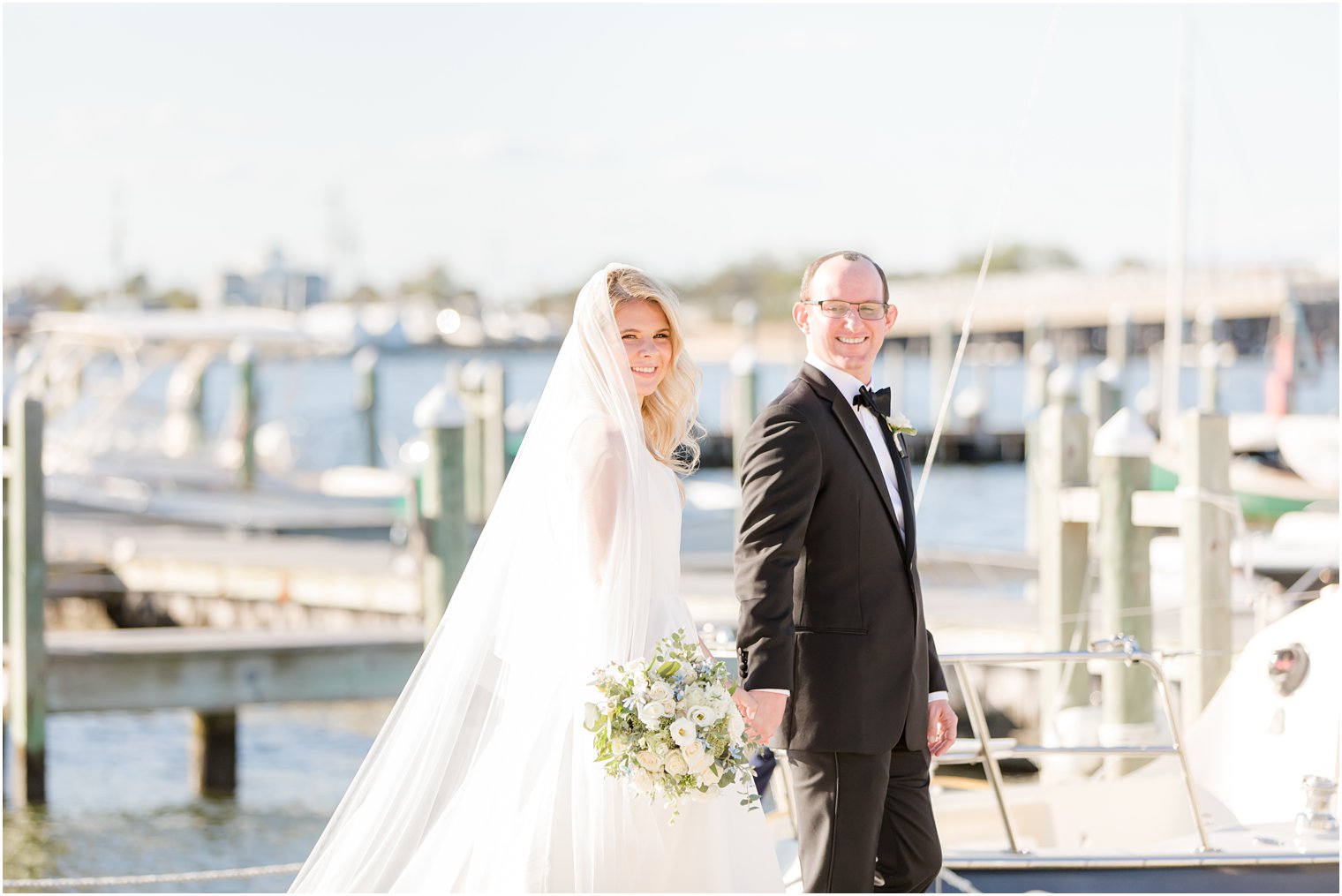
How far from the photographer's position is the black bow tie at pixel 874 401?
3.52 metres

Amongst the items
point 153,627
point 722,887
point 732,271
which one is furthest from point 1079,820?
point 732,271

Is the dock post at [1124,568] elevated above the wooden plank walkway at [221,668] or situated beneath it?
elevated above

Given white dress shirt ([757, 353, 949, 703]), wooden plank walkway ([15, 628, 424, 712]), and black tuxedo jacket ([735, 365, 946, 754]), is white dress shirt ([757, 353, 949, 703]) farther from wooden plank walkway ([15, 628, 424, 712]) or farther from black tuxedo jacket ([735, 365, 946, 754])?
wooden plank walkway ([15, 628, 424, 712])

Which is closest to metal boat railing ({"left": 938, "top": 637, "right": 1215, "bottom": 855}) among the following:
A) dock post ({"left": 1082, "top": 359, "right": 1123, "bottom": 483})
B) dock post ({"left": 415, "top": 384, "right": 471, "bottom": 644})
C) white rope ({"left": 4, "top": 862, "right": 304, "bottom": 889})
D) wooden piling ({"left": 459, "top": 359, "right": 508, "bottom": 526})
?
white rope ({"left": 4, "top": 862, "right": 304, "bottom": 889})

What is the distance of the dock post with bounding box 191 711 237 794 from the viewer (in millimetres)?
9555

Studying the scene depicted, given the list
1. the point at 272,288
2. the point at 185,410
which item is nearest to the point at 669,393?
the point at 185,410

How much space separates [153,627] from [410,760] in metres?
10.9

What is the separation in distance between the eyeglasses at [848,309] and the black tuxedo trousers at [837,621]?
0.15m

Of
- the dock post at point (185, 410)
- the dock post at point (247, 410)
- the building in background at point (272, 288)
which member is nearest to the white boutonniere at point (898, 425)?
the dock post at point (247, 410)

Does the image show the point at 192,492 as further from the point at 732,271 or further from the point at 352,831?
the point at 732,271

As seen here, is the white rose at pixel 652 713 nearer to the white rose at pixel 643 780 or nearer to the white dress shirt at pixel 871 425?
the white rose at pixel 643 780

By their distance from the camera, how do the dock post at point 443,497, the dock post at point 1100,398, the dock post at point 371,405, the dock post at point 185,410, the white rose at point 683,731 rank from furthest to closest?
the dock post at point 185,410 < the dock post at point 371,405 < the dock post at point 1100,398 < the dock post at point 443,497 < the white rose at point 683,731

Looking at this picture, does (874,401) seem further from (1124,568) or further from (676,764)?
(1124,568)

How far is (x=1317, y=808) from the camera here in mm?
4785
